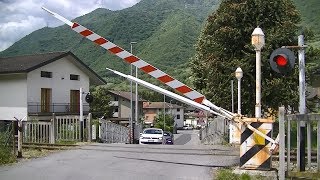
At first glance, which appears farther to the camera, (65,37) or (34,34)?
(34,34)

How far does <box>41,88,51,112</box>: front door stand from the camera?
1425 inches

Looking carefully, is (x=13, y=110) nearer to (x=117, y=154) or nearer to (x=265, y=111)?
(x=265, y=111)

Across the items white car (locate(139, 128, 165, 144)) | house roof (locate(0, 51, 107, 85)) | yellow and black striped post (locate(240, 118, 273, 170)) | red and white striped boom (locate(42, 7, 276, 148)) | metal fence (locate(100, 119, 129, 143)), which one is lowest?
white car (locate(139, 128, 165, 144))

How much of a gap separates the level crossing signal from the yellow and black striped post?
4.02 ft

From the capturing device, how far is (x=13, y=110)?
35.0m

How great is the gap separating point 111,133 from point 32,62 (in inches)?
514

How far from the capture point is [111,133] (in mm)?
26703

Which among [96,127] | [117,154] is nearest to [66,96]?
[96,127]

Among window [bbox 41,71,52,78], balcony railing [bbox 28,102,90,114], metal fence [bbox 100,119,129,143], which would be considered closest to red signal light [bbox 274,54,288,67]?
metal fence [bbox 100,119,129,143]

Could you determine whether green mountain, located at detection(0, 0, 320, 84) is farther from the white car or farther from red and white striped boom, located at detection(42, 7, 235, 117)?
red and white striped boom, located at detection(42, 7, 235, 117)

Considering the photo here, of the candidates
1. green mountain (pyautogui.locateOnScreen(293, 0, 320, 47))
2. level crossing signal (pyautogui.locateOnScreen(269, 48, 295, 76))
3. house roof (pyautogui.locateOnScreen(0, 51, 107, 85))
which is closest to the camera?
level crossing signal (pyautogui.locateOnScreen(269, 48, 295, 76))

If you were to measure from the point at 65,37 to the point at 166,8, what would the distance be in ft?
178

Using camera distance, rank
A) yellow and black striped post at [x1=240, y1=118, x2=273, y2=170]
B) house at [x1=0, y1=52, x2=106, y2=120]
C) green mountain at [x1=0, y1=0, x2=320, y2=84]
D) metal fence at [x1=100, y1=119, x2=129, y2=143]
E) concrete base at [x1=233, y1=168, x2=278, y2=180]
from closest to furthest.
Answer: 1. concrete base at [x1=233, y1=168, x2=278, y2=180]
2. yellow and black striped post at [x1=240, y1=118, x2=273, y2=170]
3. metal fence at [x1=100, y1=119, x2=129, y2=143]
4. house at [x1=0, y1=52, x2=106, y2=120]
5. green mountain at [x1=0, y1=0, x2=320, y2=84]

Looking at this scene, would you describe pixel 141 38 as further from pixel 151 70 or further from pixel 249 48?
pixel 151 70
